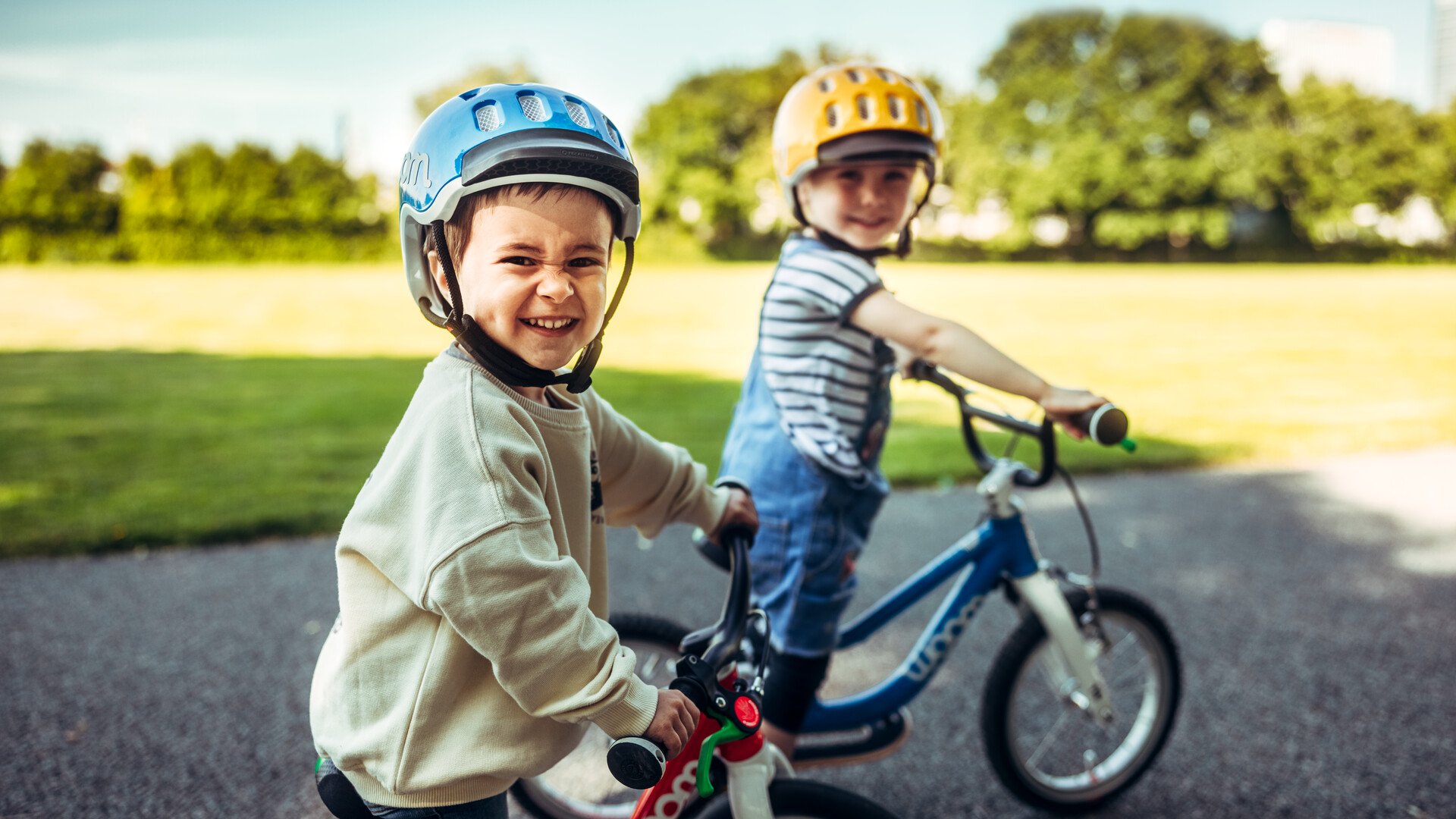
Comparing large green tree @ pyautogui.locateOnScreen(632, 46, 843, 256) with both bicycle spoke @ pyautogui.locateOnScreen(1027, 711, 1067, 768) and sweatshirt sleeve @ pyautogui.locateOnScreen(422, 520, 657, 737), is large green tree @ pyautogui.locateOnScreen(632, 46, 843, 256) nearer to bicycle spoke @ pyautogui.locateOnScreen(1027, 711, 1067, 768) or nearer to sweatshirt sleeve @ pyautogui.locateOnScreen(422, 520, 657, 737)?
bicycle spoke @ pyautogui.locateOnScreen(1027, 711, 1067, 768)

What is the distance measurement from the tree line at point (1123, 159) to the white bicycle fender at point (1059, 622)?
42382 mm

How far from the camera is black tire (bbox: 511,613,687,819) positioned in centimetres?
271

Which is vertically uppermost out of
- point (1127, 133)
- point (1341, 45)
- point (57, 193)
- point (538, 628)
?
point (1341, 45)

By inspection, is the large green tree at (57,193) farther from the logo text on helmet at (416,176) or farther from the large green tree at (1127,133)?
the logo text on helmet at (416,176)

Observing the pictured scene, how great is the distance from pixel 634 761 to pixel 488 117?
97 centimetres

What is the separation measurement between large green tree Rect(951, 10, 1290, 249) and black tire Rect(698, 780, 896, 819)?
50.2 meters

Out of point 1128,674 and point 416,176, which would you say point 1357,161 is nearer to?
point 1128,674

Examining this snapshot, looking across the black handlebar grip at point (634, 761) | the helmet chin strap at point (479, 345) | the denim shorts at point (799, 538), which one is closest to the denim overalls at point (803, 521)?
the denim shorts at point (799, 538)

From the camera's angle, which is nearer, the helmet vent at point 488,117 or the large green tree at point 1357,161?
the helmet vent at point 488,117

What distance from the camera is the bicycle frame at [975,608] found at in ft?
8.60

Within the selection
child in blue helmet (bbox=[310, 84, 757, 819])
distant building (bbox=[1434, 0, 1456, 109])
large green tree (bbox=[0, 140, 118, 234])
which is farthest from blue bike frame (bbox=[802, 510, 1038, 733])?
distant building (bbox=[1434, 0, 1456, 109])

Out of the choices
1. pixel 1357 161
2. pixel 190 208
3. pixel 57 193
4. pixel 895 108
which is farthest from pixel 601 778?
pixel 1357 161

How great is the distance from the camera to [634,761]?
1.37m

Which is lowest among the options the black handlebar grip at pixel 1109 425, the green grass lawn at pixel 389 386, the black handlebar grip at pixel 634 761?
the green grass lawn at pixel 389 386
